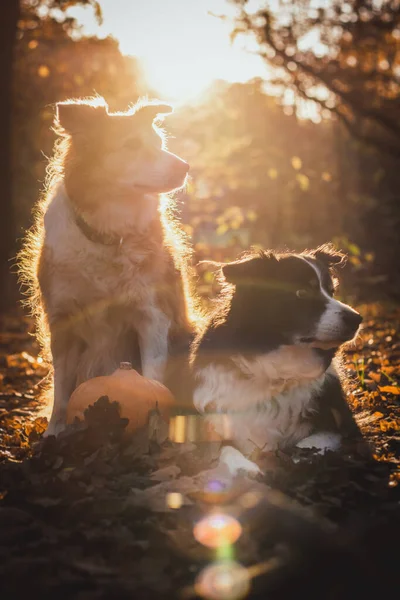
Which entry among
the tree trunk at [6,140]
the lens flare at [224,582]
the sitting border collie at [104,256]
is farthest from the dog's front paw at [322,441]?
the tree trunk at [6,140]

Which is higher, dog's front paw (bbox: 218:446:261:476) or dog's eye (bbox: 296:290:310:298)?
dog's eye (bbox: 296:290:310:298)

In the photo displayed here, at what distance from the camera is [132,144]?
577cm

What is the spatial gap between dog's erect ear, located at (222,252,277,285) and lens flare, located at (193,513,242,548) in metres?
1.80

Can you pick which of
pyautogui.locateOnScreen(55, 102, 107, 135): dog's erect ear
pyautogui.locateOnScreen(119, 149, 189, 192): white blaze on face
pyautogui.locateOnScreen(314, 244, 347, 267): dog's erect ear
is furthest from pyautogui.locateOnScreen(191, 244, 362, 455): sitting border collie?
pyautogui.locateOnScreen(55, 102, 107, 135): dog's erect ear

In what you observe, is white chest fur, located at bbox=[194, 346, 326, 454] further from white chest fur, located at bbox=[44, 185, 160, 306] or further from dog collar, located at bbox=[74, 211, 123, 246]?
dog collar, located at bbox=[74, 211, 123, 246]

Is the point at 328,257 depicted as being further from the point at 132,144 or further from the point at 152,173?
the point at 132,144

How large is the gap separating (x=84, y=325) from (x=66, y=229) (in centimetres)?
79

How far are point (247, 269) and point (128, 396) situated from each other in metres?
1.19

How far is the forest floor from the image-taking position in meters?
2.76

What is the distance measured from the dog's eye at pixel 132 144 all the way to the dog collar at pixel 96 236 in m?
0.70

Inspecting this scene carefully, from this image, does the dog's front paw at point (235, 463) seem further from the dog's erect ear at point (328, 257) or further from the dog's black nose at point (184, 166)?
the dog's black nose at point (184, 166)

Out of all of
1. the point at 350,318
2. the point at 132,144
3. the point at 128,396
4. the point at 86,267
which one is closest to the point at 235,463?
the point at 128,396

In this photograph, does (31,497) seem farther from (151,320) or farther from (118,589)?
A: (151,320)

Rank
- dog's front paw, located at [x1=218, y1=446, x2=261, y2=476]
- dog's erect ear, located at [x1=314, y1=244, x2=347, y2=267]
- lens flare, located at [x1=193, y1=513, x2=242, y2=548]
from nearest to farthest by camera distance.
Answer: lens flare, located at [x1=193, y1=513, x2=242, y2=548], dog's front paw, located at [x1=218, y1=446, x2=261, y2=476], dog's erect ear, located at [x1=314, y1=244, x2=347, y2=267]
